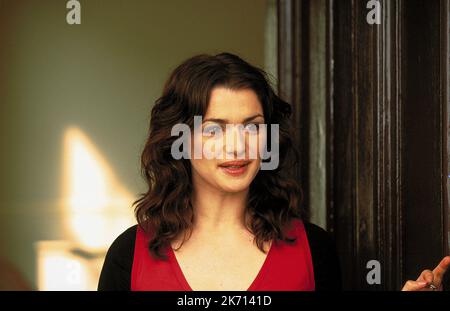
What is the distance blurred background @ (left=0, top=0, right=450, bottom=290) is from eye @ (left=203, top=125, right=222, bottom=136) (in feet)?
1.23

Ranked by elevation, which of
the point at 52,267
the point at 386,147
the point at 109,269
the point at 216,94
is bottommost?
the point at 52,267

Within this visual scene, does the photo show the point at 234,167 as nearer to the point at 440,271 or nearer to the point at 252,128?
the point at 252,128

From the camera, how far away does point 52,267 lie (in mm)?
2137

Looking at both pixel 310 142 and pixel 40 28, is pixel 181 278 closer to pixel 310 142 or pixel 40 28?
pixel 310 142

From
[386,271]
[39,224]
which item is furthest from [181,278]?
[39,224]

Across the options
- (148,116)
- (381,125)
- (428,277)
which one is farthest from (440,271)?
(148,116)

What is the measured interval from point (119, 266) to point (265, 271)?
0.96 feet

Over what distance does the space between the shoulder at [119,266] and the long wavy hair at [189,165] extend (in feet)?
0.16

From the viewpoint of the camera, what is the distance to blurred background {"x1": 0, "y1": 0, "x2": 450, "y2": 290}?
5.30 ft

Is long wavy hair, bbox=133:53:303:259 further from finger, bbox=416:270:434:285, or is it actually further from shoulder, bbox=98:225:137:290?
finger, bbox=416:270:434:285

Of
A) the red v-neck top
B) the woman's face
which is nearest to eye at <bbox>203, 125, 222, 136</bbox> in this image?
the woman's face

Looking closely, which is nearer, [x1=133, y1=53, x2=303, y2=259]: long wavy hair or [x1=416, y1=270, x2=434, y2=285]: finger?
[x1=416, y1=270, x2=434, y2=285]: finger
